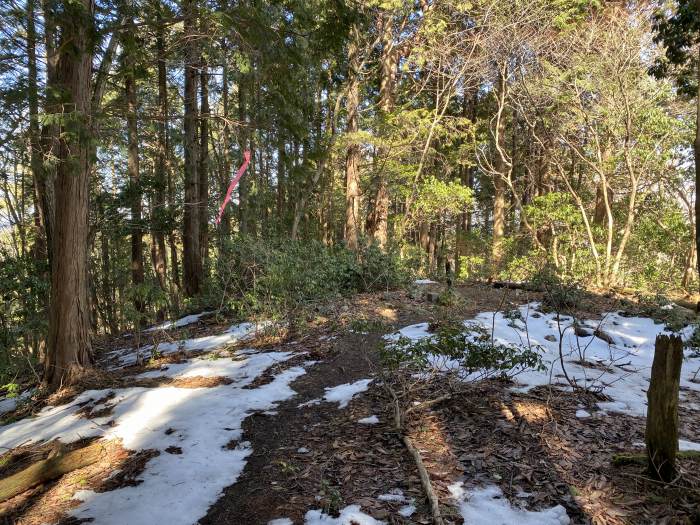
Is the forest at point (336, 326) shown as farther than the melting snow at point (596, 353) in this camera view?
No

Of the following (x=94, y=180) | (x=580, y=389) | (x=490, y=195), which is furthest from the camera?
(x=490, y=195)

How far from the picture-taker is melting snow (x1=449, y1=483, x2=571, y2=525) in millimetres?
2320

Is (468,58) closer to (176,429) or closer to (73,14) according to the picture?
(73,14)

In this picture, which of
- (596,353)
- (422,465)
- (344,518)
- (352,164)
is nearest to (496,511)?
(422,465)

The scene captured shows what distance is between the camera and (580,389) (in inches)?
162

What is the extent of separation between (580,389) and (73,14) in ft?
19.9

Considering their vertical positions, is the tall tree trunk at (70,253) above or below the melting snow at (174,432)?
above

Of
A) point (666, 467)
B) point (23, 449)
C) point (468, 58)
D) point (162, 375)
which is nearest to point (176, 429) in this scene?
point (23, 449)

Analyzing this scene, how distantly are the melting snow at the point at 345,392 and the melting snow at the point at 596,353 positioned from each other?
927 mm

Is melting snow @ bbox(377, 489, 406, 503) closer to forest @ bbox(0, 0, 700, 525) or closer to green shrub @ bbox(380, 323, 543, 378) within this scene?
forest @ bbox(0, 0, 700, 525)

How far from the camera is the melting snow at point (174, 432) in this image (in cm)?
281

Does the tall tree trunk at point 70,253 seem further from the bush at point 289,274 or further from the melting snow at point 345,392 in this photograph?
the melting snow at point 345,392

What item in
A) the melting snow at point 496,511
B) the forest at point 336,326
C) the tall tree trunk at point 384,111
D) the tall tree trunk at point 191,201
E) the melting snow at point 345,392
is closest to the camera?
the melting snow at point 496,511

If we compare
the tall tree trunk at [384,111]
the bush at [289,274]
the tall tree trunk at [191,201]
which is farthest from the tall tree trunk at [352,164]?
the tall tree trunk at [191,201]
